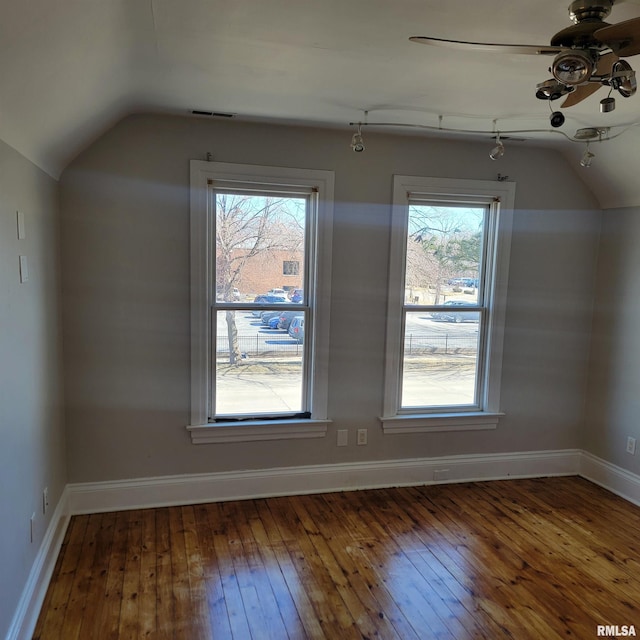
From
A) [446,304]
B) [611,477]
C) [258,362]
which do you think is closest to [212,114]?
[258,362]

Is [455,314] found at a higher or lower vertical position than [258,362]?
higher

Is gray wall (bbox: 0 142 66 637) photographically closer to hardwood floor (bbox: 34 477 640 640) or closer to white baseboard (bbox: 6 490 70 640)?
white baseboard (bbox: 6 490 70 640)

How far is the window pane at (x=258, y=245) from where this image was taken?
3369mm

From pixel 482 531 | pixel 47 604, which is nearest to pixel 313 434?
pixel 482 531

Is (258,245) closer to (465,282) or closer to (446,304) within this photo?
(446,304)

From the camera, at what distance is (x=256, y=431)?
351cm

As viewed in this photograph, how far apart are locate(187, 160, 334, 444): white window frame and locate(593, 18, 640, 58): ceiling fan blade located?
6.91 ft

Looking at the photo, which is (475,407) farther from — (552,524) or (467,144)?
(467,144)

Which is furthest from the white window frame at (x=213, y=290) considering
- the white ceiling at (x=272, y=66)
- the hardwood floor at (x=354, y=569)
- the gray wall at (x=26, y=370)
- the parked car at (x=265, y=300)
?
the gray wall at (x=26, y=370)

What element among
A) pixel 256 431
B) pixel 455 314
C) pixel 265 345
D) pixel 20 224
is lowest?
pixel 256 431

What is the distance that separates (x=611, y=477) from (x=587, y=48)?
3356 millimetres

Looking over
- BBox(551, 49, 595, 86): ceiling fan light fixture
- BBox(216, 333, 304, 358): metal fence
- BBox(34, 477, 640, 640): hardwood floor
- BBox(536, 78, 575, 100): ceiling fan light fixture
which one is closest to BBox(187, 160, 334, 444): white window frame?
BBox(216, 333, 304, 358): metal fence

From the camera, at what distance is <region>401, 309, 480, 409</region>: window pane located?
3807 mm

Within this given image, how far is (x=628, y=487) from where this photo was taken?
3719 mm
